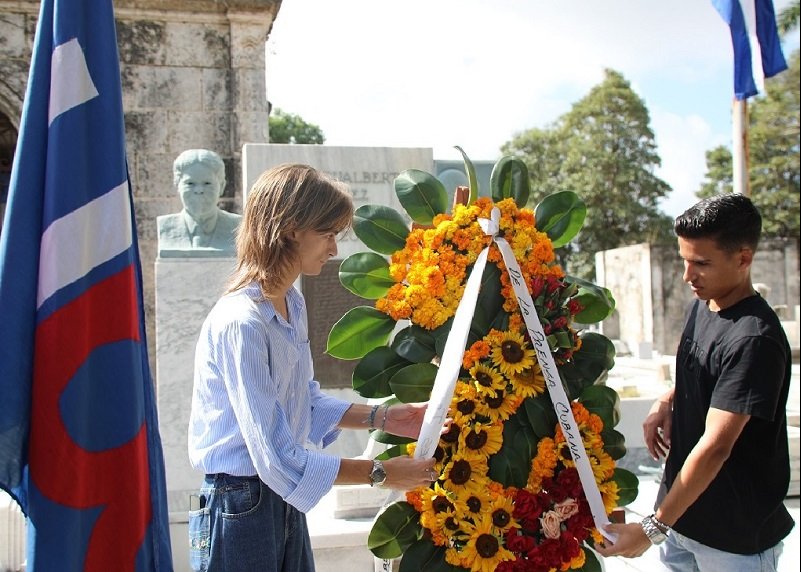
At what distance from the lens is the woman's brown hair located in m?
1.64

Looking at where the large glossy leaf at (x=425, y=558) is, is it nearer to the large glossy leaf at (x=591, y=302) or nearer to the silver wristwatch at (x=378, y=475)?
the silver wristwatch at (x=378, y=475)

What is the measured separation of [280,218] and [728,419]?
115 cm

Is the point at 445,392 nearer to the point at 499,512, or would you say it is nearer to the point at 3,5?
the point at 499,512

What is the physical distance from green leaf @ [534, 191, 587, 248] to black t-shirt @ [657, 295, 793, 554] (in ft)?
1.66

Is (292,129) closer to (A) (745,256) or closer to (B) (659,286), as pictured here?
(B) (659,286)

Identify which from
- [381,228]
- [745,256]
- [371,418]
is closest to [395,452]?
[371,418]

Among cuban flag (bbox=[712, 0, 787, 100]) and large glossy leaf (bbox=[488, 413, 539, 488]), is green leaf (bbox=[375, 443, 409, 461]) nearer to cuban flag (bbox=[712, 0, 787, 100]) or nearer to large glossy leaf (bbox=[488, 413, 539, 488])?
large glossy leaf (bbox=[488, 413, 539, 488])

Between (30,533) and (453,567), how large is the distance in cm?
107

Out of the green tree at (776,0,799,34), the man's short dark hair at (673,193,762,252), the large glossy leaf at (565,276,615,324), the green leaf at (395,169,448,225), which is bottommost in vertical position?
the large glossy leaf at (565,276,615,324)

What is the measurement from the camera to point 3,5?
271 inches

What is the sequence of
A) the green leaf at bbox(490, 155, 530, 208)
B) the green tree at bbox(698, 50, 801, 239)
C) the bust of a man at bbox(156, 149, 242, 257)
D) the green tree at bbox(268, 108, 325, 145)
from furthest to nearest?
the green tree at bbox(268, 108, 325, 145) < the green tree at bbox(698, 50, 801, 239) < the bust of a man at bbox(156, 149, 242, 257) < the green leaf at bbox(490, 155, 530, 208)

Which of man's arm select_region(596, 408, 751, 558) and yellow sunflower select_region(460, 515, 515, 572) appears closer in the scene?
man's arm select_region(596, 408, 751, 558)

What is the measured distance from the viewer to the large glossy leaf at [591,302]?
7.24 feet

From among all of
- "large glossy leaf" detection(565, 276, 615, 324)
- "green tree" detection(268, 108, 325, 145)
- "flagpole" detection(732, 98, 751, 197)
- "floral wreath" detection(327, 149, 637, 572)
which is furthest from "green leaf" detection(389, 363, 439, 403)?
"green tree" detection(268, 108, 325, 145)
